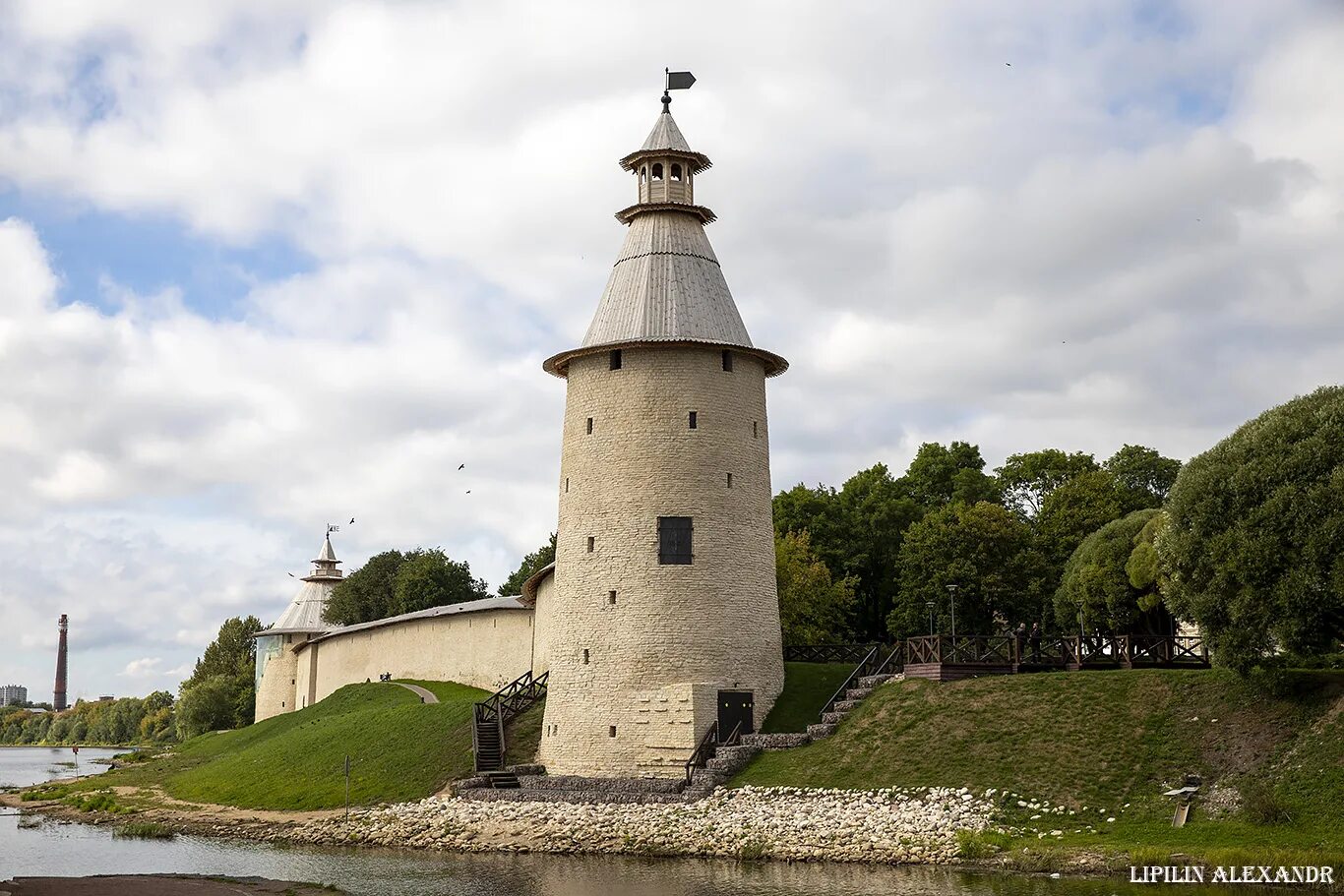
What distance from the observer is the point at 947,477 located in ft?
195

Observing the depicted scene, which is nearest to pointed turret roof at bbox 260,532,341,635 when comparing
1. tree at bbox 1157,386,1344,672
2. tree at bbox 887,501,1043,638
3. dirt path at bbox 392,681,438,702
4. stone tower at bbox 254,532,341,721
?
stone tower at bbox 254,532,341,721

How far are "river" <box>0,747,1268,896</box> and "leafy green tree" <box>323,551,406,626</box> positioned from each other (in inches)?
1506

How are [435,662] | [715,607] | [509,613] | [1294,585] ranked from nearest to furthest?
[1294,585], [715,607], [509,613], [435,662]

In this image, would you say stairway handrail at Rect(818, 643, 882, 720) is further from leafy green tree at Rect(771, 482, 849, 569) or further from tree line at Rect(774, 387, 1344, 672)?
leafy green tree at Rect(771, 482, 849, 569)

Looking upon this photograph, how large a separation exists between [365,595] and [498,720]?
35.9 m

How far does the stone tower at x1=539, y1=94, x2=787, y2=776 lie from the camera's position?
3481 centimetres

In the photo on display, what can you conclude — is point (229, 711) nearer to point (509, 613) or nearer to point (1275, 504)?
point (509, 613)

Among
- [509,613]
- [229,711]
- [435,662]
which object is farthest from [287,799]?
[229,711]

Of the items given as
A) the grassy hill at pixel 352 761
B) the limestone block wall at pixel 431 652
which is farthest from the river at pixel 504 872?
the limestone block wall at pixel 431 652

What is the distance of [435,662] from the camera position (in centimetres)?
5294

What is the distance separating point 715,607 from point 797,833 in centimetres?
900

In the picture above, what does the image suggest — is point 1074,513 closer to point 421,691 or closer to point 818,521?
point 818,521

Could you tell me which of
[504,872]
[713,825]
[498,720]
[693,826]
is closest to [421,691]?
[498,720]

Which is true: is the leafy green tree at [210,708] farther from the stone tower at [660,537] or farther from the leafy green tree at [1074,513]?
the leafy green tree at [1074,513]
